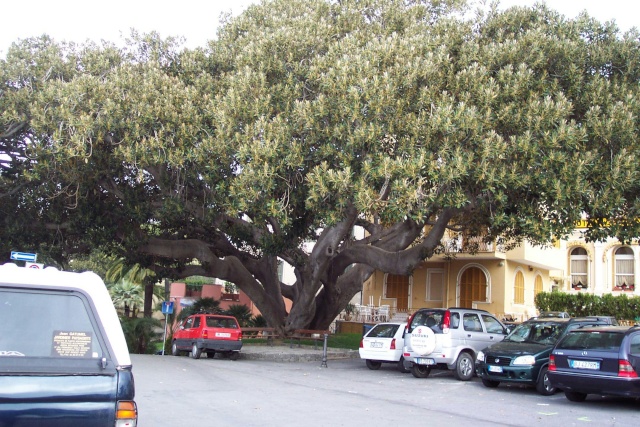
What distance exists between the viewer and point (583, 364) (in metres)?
11.6

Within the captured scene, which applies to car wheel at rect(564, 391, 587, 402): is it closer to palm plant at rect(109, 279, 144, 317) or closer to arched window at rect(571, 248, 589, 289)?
arched window at rect(571, 248, 589, 289)

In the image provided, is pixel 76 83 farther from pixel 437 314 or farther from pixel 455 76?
pixel 437 314

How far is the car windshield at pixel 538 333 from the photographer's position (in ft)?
48.2

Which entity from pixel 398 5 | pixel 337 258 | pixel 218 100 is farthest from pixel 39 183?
pixel 398 5

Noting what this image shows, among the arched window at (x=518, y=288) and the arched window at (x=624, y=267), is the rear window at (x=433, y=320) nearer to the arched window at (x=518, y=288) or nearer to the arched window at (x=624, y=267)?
the arched window at (x=518, y=288)

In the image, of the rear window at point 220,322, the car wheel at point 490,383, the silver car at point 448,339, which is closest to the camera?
the car wheel at point 490,383

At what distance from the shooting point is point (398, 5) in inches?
784

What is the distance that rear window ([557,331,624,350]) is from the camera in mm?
11613

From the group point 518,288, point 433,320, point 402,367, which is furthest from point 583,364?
point 518,288

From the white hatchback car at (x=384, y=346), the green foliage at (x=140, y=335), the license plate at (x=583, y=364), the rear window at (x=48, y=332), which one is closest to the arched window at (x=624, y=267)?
the white hatchback car at (x=384, y=346)

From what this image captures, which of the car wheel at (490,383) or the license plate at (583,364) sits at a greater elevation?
the license plate at (583,364)

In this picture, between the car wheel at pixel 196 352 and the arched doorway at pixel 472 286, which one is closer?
the car wheel at pixel 196 352

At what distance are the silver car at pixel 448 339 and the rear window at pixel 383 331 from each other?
1706 mm

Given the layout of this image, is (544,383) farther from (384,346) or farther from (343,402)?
(384,346)
